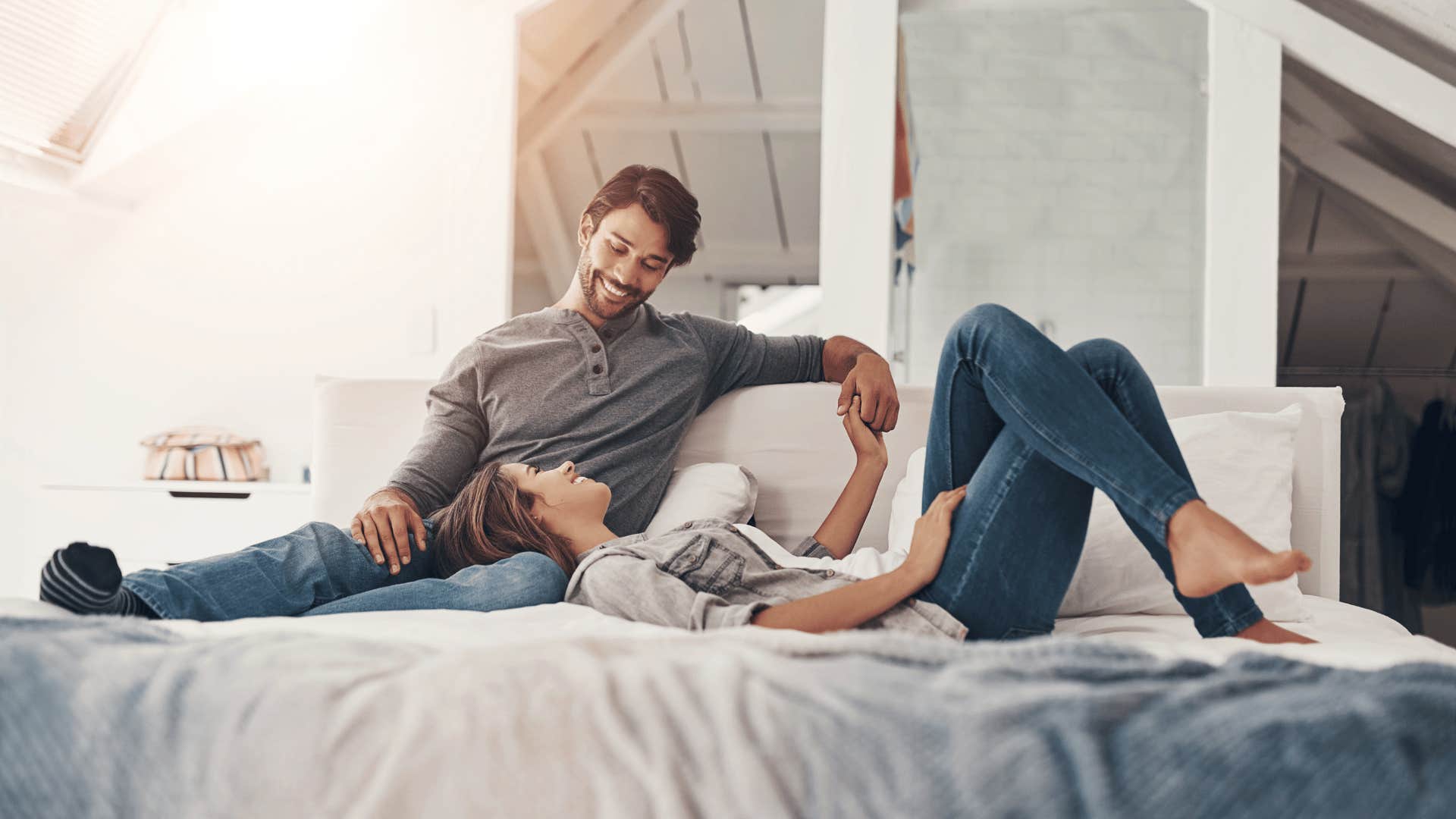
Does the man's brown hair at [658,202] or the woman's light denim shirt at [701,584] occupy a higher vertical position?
the man's brown hair at [658,202]

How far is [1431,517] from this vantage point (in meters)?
2.92

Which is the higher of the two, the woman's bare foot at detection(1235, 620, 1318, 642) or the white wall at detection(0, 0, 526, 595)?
the white wall at detection(0, 0, 526, 595)

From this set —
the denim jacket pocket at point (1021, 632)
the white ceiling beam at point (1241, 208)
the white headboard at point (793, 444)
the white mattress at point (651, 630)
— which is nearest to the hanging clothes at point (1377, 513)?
the white ceiling beam at point (1241, 208)

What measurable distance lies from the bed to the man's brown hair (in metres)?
1.08

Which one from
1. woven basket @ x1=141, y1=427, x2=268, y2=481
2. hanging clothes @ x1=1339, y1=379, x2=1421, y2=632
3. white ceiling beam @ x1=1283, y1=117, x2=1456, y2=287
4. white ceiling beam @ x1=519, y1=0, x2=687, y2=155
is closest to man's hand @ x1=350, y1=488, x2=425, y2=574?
woven basket @ x1=141, y1=427, x2=268, y2=481

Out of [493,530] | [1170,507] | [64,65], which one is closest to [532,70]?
[64,65]

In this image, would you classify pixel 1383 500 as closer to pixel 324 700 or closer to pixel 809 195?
pixel 809 195

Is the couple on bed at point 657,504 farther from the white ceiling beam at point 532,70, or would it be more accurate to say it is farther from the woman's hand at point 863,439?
the white ceiling beam at point 532,70

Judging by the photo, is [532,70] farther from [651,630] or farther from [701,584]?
[651,630]

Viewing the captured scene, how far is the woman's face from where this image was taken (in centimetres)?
147

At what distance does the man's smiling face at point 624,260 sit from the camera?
1.77 meters

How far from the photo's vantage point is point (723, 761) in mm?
684

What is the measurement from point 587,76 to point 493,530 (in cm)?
184

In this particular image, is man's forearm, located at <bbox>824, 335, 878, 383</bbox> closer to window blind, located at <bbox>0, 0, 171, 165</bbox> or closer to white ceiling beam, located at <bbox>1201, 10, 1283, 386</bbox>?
white ceiling beam, located at <bbox>1201, 10, 1283, 386</bbox>
